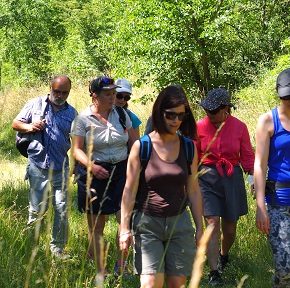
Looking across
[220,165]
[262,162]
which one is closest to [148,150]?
[262,162]

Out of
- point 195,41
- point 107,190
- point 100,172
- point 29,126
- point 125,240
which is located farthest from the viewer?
point 195,41

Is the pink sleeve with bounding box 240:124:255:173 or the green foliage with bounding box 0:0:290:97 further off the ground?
the green foliage with bounding box 0:0:290:97

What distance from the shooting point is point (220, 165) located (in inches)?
201

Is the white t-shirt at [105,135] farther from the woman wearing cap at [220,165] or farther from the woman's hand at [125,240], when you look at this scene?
the woman's hand at [125,240]

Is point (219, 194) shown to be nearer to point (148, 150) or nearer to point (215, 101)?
point (215, 101)

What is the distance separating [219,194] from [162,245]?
1658 mm

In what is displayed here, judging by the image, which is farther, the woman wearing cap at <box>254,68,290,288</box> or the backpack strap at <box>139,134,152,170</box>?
the woman wearing cap at <box>254,68,290,288</box>

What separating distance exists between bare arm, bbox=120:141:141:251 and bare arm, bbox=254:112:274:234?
84 cm

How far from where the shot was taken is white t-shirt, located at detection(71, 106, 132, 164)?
4.64 m

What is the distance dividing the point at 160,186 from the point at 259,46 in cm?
1309

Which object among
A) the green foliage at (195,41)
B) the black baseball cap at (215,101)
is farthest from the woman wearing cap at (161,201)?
the green foliage at (195,41)

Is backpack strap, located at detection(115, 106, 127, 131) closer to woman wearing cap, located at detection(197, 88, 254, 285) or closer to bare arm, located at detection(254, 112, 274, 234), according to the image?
woman wearing cap, located at detection(197, 88, 254, 285)

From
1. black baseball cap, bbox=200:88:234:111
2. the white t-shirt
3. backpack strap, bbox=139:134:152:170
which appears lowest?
backpack strap, bbox=139:134:152:170

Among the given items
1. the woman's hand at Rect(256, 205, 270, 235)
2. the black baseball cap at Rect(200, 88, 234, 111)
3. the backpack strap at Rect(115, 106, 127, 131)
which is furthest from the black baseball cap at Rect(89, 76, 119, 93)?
the woman's hand at Rect(256, 205, 270, 235)
